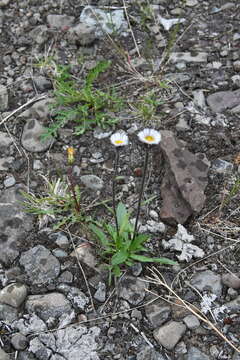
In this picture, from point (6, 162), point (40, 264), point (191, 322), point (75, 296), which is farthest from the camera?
point (6, 162)

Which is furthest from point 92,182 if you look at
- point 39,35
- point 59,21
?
point 59,21

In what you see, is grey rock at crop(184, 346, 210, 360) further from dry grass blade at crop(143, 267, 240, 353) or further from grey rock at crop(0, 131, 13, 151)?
grey rock at crop(0, 131, 13, 151)

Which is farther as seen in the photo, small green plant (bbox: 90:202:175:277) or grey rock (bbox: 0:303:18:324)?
small green plant (bbox: 90:202:175:277)

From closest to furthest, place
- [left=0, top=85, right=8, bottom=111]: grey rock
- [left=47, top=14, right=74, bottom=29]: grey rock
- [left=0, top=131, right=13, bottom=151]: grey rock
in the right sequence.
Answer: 1. [left=0, top=131, right=13, bottom=151]: grey rock
2. [left=0, top=85, right=8, bottom=111]: grey rock
3. [left=47, top=14, right=74, bottom=29]: grey rock

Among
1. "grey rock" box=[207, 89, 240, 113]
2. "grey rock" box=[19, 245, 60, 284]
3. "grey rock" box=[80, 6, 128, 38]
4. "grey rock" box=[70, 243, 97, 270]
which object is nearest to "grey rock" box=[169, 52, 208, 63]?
"grey rock" box=[207, 89, 240, 113]

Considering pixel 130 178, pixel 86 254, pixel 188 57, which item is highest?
pixel 188 57

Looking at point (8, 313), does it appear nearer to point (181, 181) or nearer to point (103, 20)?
point (181, 181)
